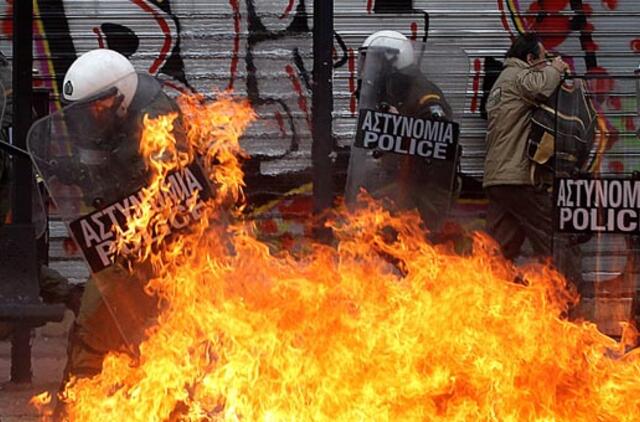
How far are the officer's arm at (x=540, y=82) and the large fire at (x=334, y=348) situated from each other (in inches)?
105

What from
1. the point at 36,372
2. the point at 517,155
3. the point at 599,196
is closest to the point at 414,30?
the point at 517,155

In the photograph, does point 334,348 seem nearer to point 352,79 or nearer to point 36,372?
point 36,372

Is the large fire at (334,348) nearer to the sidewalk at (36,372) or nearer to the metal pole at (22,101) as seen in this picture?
the sidewalk at (36,372)

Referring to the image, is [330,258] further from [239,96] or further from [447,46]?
[239,96]

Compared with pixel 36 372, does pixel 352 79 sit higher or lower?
higher

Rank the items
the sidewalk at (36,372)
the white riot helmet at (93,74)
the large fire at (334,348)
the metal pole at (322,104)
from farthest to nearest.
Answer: the metal pole at (322,104)
the sidewalk at (36,372)
the white riot helmet at (93,74)
the large fire at (334,348)

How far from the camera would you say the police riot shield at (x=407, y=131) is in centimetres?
784

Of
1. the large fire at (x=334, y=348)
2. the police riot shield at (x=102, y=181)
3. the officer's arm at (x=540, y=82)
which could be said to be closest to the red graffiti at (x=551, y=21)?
the officer's arm at (x=540, y=82)

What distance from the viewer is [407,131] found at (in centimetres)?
781

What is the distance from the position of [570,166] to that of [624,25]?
2.29 metres

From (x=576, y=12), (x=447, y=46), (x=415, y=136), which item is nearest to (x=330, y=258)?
(x=415, y=136)

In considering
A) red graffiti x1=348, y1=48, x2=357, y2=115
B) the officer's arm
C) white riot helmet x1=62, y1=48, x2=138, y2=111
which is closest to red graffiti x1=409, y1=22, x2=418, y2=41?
red graffiti x1=348, y1=48, x2=357, y2=115

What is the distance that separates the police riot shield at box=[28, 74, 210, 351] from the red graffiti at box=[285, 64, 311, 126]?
156 inches

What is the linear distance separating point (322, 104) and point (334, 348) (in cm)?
265
